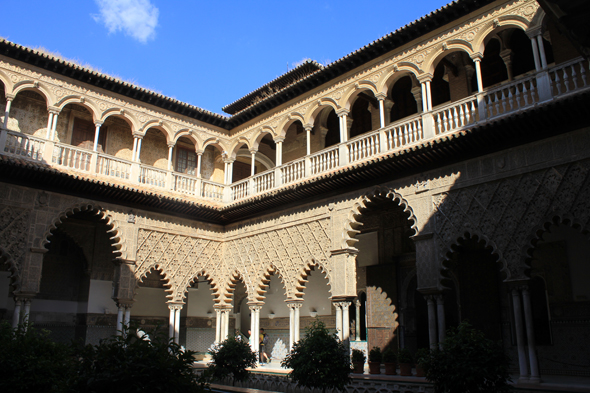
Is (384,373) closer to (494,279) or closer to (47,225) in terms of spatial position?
(494,279)

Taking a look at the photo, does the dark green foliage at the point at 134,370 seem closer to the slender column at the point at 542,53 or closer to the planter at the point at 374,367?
the planter at the point at 374,367

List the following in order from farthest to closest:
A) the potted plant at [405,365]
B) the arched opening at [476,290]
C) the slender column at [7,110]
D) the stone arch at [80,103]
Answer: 1. the stone arch at [80,103]
2. the slender column at [7,110]
3. the arched opening at [476,290]
4. the potted plant at [405,365]

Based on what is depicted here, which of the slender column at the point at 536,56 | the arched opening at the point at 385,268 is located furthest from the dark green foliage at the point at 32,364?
the slender column at the point at 536,56

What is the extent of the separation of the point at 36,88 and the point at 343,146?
7.84 meters

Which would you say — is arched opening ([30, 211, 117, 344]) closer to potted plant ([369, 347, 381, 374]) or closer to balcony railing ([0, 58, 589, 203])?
balcony railing ([0, 58, 589, 203])

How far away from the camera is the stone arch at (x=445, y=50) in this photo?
10609 mm

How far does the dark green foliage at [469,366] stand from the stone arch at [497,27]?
618 cm

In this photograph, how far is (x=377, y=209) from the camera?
546 inches

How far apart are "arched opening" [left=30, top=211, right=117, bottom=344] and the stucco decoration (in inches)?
60.5

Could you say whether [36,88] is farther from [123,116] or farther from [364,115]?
[364,115]

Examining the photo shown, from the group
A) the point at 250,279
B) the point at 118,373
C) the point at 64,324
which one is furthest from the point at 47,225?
the point at 118,373

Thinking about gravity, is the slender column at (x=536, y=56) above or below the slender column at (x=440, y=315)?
above

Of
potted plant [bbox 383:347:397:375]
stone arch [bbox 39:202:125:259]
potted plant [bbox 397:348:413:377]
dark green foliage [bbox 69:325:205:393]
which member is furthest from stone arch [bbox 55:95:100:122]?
dark green foliage [bbox 69:325:205:393]

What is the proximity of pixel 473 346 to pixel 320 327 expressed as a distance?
9.43ft
